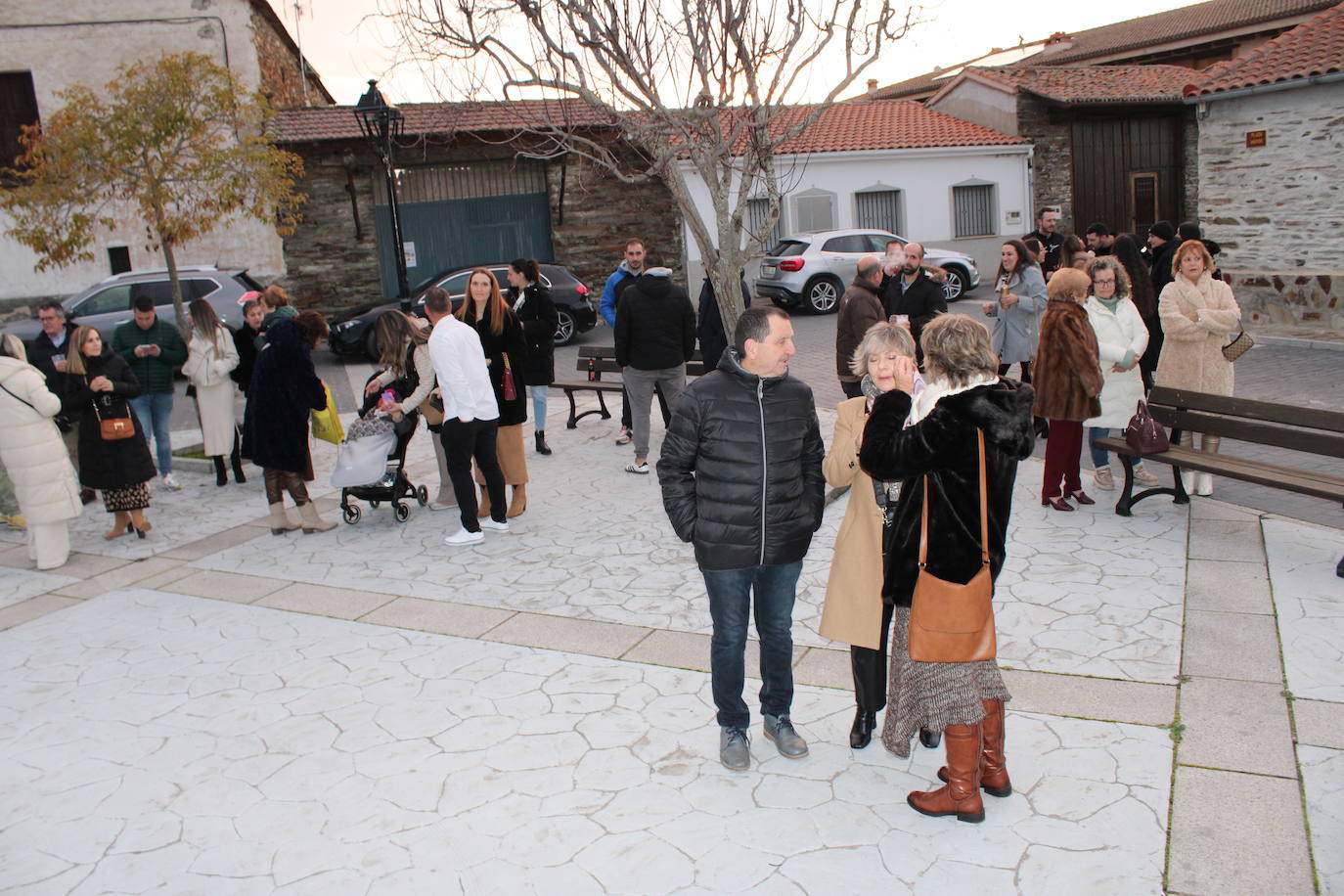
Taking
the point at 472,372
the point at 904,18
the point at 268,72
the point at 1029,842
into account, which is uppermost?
the point at 268,72

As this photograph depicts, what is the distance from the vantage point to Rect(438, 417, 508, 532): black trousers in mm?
7105

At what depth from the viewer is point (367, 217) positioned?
21.5 meters

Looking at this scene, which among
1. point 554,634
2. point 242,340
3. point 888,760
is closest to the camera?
point 888,760

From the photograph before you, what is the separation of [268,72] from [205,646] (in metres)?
19.8

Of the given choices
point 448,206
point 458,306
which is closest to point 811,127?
point 458,306

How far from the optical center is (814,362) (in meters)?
14.5

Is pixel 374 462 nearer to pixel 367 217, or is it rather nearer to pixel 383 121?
pixel 383 121

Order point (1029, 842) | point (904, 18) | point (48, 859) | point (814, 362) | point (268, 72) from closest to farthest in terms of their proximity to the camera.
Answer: point (1029, 842)
point (48, 859)
point (904, 18)
point (814, 362)
point (268, 72)

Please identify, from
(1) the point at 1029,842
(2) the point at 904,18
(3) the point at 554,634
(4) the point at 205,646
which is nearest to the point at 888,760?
(1) the point at 1029,842

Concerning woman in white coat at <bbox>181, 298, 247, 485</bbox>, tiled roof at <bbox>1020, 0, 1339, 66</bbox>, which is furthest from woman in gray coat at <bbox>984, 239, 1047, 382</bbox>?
tiled roof at <bbox>1020, 0, 1339, 66</bbox>

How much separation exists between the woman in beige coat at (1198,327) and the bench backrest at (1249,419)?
26cm

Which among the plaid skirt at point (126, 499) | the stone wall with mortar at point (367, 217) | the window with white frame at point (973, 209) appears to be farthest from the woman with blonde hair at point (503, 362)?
the window with white frame at point (973, 209)

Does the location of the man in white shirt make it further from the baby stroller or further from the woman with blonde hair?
the baby stroller

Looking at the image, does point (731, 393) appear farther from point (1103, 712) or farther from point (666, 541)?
point (666, 541)
